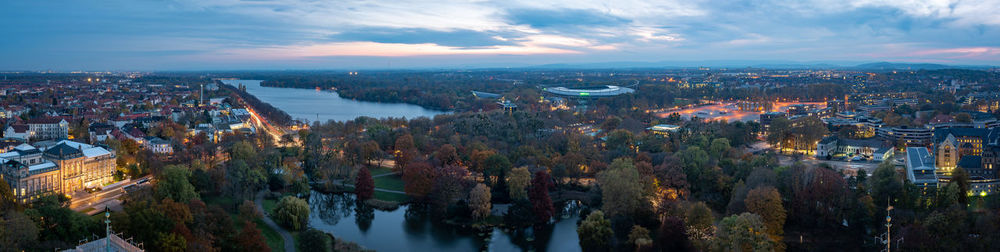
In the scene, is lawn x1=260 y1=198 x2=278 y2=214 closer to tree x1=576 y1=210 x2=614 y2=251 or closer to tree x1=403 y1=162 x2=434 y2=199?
tree x1=403 y1=162 x2=434 y2=199

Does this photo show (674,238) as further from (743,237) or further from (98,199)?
(98,199)

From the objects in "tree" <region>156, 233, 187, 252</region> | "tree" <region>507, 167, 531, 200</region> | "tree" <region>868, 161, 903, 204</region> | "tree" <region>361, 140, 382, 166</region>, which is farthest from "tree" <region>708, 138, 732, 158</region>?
"tree" <region>156, 233, 187, 252</region>

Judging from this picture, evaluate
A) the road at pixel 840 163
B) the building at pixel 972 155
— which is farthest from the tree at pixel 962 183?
the road at pixel 840 163

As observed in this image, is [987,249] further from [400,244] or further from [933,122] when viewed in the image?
[933,122]

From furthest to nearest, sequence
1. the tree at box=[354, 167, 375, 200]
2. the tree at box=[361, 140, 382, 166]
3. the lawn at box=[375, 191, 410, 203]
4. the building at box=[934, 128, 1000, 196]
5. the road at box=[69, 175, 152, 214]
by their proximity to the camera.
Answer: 1. the tree at box=[361, 140, 382, 166]
2. the lawn at box=[375, 191, 410, 203]
3. the tree at box=[354, 167, 375, 200]
4. the building at box=[934, 128, 1000, 196]
5. the road at box=[69, 175, 152, 214]

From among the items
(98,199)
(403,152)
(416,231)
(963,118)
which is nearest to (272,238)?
(416,231)

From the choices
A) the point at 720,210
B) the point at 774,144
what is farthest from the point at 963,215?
the point at 774,144

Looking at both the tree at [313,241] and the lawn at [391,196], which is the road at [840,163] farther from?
the tree at [313,241]

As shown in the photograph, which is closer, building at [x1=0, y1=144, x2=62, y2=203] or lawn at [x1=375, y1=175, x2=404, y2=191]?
building at [x1=0, y1=144, x2=62, y2=203]
